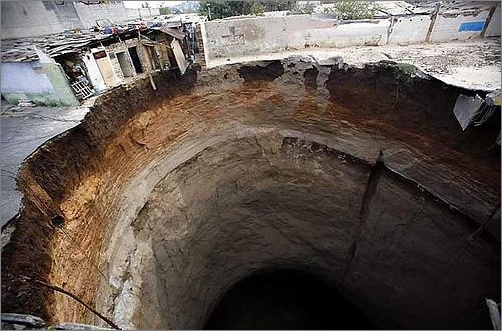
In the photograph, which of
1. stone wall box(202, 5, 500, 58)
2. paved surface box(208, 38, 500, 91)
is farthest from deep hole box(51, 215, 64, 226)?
stone wall box(202, 5, 500, 58)

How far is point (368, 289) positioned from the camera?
8.32 meters

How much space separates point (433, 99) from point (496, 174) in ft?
5.40

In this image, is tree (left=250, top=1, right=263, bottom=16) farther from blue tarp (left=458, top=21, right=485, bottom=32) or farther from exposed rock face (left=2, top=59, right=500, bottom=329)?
blue tarp (left=458, top=21, right=485, bottom=32)

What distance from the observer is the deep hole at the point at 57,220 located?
418 cm

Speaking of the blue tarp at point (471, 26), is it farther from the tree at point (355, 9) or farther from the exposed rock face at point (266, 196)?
the exposed rock face at point (266, 196)

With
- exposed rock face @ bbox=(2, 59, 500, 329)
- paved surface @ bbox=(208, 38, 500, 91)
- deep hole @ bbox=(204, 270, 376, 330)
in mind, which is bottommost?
deep hole @ bbox=(204, 270, 376, 330)

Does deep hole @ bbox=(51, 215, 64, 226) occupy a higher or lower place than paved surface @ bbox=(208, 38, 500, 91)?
lower

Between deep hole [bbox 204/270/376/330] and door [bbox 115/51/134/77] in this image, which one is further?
deep hole [bbox 204/270/376/330]

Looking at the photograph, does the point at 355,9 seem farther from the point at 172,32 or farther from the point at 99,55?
the point at 99,55

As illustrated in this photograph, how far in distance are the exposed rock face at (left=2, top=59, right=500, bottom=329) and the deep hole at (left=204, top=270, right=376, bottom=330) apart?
1.73 feet

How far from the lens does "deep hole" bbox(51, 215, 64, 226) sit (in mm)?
4180

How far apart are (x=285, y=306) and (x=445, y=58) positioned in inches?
314

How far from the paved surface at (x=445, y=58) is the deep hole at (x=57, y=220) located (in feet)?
14.7

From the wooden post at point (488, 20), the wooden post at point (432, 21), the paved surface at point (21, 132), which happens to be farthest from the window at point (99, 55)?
the wooden post at point (488, 20)
